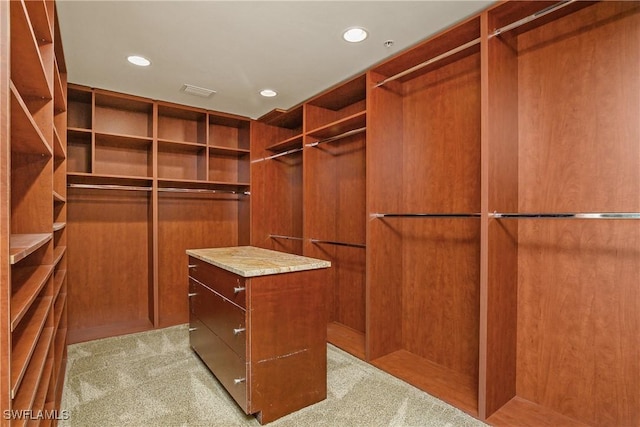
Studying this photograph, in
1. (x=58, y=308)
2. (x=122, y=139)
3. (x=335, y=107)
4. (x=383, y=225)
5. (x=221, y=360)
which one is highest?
(x=335, y=107)

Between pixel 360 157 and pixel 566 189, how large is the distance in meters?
1.81

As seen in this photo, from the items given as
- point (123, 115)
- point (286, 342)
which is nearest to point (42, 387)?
point (286, 342)

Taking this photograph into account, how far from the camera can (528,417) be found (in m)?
1.94

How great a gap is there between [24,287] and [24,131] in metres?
0.63

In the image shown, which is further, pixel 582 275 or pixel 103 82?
pixel 103 82

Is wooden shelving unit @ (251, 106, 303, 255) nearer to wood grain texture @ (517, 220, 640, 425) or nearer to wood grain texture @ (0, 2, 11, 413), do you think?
wood grain texture @ (517, 220, 640, 425)

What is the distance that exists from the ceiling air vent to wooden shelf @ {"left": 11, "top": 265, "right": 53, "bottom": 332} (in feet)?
6.95

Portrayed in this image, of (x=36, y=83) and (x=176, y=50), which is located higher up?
(x=176, y=50)

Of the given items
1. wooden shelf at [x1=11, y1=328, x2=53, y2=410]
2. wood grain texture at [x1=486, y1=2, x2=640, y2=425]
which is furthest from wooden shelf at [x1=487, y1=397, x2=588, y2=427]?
wooden shelf at [x1=11, y1=328, x2=53, y2=410]

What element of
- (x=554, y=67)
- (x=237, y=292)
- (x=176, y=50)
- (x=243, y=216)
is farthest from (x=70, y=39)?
(x=554, y=67)

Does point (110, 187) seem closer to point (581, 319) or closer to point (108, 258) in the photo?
point (108, 258)

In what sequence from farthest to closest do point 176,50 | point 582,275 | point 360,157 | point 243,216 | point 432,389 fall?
point 243,216 < point 360,157 < point 176,50 < point 432,389 < point 582,275

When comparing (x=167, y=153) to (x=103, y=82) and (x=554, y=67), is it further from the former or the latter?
(x=554, y=67)

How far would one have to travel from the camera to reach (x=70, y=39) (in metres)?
2.29
